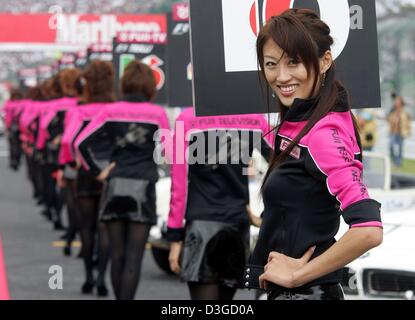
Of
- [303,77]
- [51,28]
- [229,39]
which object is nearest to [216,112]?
[229,39]

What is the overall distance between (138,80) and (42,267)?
13.9 ft

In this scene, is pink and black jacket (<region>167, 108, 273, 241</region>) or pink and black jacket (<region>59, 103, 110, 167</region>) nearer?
pink and black jacket (<region>167, 108, 273, 241</region>)

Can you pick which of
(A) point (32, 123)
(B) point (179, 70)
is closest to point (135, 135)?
(B) point (179, 70)

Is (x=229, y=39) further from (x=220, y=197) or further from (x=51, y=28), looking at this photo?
(x=51, y=28)

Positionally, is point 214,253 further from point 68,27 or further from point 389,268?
point 68,27

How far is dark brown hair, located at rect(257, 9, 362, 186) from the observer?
3537mm

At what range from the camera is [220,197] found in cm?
609

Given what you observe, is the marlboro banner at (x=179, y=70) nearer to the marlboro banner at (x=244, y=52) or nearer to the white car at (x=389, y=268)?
the white car at (x=389, y=268)

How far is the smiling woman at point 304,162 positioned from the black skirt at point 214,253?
7.68 ft

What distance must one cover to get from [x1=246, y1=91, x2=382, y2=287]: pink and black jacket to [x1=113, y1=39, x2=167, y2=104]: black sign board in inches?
350

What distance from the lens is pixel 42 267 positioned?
11.5 metres

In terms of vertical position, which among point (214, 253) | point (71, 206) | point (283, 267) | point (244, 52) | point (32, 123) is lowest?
point (71, 206)

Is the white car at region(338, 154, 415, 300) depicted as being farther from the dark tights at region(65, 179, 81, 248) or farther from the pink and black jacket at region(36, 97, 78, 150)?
the pink and black jacket at region(36, 97, 78, 150)

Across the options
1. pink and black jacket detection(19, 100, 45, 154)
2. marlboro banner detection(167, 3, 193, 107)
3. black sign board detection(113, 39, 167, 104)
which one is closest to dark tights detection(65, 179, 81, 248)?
black sign board detection(113, 39, 167, 104)
